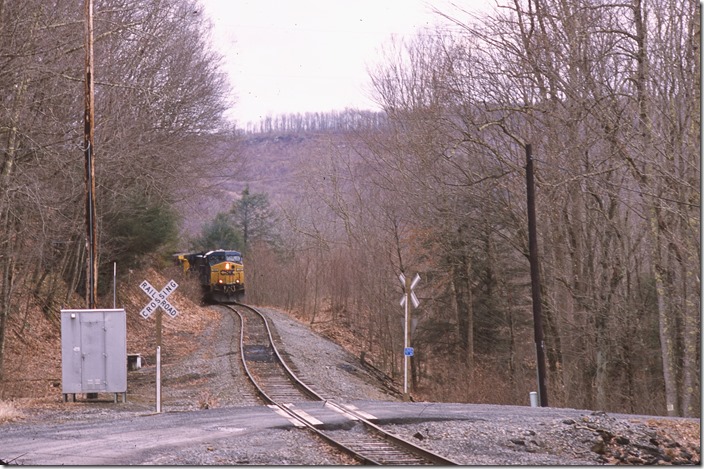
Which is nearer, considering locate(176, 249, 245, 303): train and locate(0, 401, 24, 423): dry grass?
locate(0, 401, 24, 423): dry grass

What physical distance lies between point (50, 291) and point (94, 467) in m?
29.3

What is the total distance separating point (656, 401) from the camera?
3058 cm

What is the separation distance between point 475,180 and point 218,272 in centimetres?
2781

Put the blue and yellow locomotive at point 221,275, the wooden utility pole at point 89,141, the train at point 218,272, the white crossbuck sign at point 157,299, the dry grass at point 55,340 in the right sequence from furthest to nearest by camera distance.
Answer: the train at point 218,272 → the blue and yellow locomotive at point 221,275 → the dry grass at point 55,340 → the wooden utility pole at point 89,141 → the white crossbuck sign at point 157,299

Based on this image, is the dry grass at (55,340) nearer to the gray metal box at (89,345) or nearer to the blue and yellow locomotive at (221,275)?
the gray metal box at (89,345)

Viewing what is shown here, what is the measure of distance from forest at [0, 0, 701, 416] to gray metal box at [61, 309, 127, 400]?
2.71 metres

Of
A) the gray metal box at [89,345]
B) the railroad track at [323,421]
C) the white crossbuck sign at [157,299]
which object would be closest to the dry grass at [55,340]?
the gray metal box at [89,345]

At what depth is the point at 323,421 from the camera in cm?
1461

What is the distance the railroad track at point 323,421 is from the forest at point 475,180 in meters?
5.73

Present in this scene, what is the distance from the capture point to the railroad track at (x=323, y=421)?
11227mm

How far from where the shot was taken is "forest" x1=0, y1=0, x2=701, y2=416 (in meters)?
22.1

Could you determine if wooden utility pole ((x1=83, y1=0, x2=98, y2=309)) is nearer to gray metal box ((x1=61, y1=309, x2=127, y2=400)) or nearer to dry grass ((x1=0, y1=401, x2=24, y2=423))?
gray metal box ((x1=61, y1=309, x2=127, y2=400))

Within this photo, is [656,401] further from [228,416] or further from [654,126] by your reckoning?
[228,416]

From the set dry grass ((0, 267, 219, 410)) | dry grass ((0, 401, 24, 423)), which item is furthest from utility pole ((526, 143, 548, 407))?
dry grass ((0, 401, 24, 423))
